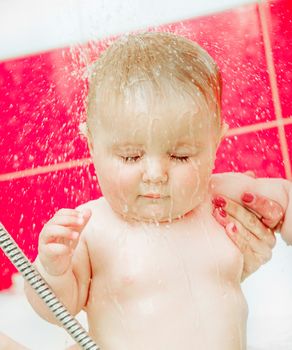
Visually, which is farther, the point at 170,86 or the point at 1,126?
the point at 1,126

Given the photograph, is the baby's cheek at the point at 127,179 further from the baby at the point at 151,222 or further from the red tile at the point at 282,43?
the red tile at the point at 282,43

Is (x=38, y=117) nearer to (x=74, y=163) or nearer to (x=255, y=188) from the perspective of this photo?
(x=74, y=163)

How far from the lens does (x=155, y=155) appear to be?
618 mm

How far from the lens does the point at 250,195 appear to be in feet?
2.27

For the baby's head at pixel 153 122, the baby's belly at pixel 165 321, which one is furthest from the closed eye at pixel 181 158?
the baby's belly at pixel 165 321

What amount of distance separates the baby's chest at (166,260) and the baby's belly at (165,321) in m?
0.01

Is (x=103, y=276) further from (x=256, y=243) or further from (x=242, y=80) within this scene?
(x=242, y=80)

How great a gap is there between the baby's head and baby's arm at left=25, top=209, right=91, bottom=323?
1.9 inches

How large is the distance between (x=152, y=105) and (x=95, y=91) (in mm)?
49

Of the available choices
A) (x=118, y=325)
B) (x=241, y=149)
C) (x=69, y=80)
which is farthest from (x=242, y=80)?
(x=118, y=325)

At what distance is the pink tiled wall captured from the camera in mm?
751

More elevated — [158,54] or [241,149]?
[158,54]

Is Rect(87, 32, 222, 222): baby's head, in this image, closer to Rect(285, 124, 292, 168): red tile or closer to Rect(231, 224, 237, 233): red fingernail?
Rect(231, 224, 237, 233): red fingernail

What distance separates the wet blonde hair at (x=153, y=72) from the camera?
2.01 ft
